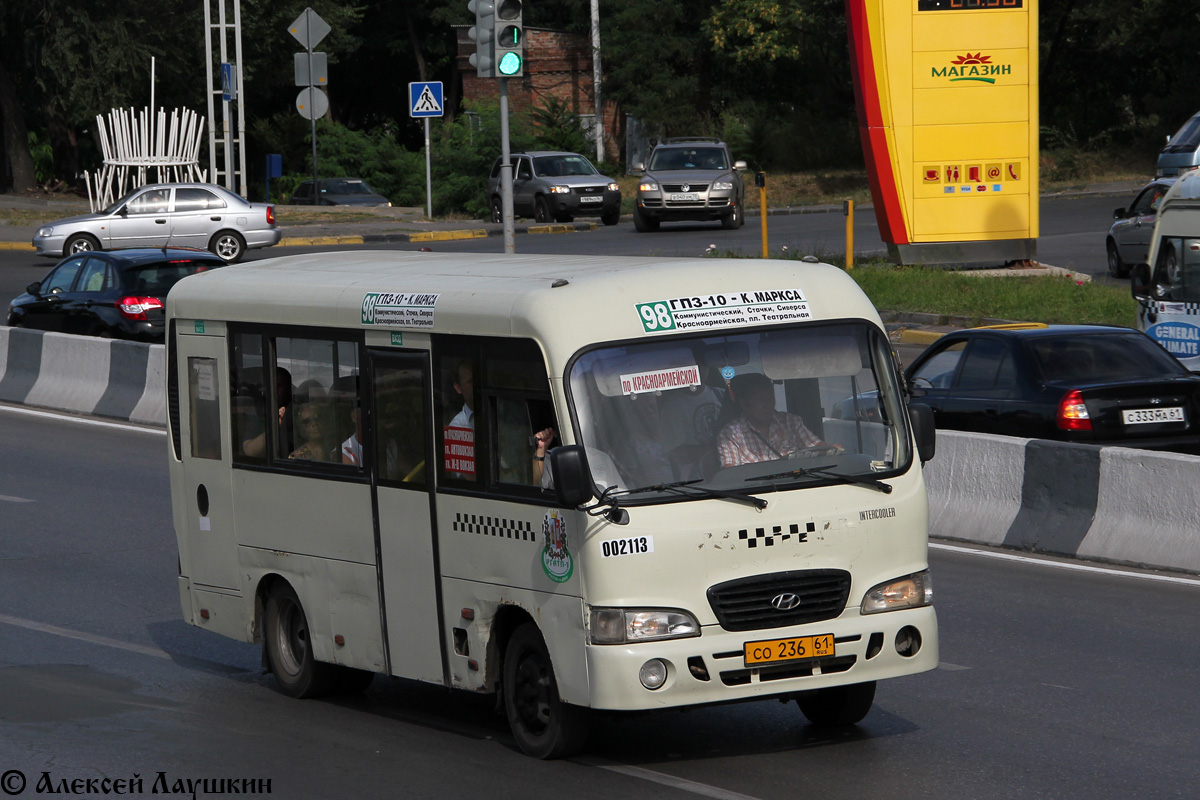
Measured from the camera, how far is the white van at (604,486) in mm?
6695

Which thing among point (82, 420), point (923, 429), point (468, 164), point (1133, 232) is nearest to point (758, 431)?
point (923, 429)

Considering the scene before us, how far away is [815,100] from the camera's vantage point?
2280 inches

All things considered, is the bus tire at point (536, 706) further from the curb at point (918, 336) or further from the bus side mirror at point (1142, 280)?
the curb at point (918, 336)

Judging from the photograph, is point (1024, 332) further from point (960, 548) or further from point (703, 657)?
point (703, 657)

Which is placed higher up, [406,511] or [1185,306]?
[1185,306]

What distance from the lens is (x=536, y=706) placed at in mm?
7152

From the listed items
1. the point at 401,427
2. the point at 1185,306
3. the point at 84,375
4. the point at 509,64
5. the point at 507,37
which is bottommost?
the point at 84,375

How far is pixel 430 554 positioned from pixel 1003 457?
6055 mm

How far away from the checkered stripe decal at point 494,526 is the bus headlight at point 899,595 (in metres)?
1.40

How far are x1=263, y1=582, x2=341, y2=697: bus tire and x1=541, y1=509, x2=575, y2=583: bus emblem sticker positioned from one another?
6.52ft

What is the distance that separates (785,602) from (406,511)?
181cm

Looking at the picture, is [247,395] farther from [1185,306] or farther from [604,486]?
[1185,306]

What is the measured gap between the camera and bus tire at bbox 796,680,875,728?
7469 millimetres

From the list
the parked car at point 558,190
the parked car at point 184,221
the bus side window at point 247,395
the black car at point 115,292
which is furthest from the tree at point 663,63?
the bus side window at point 247,395
